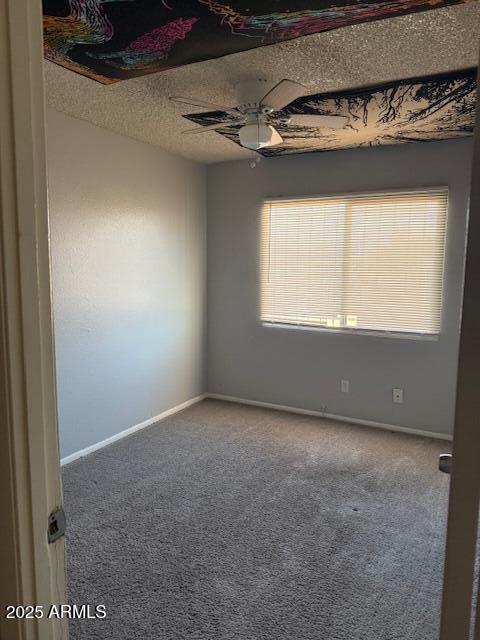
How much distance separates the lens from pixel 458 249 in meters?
3.62

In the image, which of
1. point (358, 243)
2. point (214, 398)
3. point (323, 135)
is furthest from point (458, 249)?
point (214, 398)

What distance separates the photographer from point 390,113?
3.01 m

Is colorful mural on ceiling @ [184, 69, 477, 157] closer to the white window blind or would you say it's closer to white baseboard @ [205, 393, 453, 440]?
the white window blind

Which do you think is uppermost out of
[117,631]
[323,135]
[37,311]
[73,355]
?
[323,135]

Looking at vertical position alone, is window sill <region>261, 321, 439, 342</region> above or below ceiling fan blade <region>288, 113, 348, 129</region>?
below

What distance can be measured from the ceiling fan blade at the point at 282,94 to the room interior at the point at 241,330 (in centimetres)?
5

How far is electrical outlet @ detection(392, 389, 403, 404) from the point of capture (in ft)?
13.0

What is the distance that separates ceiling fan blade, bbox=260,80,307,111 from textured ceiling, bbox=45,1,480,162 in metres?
0.13

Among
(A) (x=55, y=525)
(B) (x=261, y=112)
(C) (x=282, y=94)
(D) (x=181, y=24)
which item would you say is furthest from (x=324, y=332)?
(A) (x=55, y=525)

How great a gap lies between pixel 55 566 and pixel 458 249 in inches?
145

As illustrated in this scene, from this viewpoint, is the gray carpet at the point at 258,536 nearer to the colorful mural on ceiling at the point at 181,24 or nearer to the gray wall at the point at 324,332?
the gray wall at the point at 324,332

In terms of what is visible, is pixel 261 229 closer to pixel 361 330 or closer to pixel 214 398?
pixel 361 330

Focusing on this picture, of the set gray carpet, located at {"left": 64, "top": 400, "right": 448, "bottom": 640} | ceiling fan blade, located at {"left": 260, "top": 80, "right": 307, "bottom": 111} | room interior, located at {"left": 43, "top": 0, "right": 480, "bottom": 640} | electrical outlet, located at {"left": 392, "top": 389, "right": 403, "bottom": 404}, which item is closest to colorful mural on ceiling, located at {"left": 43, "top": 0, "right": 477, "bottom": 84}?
room interior, located at {"left": 43, "top": 0, "right": 480, "bottom": 640}

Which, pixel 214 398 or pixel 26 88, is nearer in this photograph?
pixel 26 88
